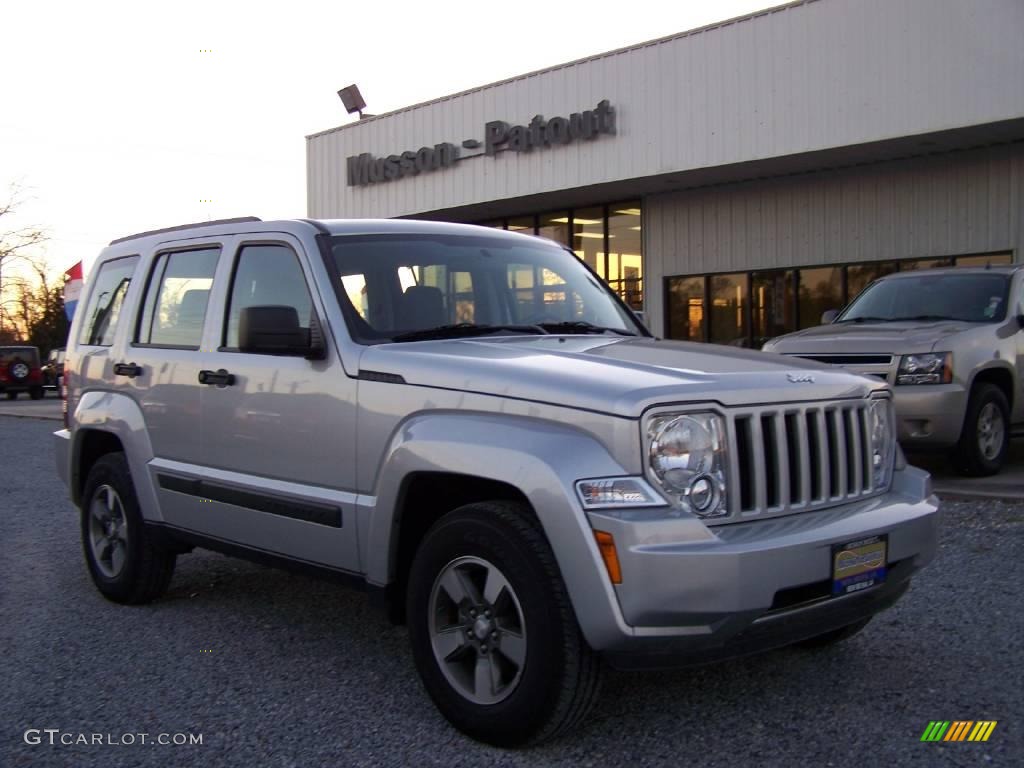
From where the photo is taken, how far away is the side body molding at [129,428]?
208 inches

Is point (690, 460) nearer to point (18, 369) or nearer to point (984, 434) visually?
point (984, 434)

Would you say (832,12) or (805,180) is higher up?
(832,12)

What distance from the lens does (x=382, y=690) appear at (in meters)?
4.20

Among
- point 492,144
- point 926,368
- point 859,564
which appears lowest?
point 859,564

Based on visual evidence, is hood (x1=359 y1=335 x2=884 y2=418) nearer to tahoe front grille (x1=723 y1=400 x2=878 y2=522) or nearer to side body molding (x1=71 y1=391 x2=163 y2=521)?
tahoe front grille (x1=723 y1=400 x2=878 y2=522)

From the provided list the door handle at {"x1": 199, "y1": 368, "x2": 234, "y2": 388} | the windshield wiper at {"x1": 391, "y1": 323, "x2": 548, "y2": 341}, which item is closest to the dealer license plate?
the windshield wiper at {"x1": 391, "y1": 323, "x2": 548, "y2": 341}

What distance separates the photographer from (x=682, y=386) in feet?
11.0

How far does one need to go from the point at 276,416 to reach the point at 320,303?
51 cm

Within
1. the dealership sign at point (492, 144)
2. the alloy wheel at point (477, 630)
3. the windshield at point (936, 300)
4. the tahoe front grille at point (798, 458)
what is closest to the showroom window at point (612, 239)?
the dealership sign at point (492, 144)

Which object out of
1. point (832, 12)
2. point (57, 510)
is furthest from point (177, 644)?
point (832, 12)

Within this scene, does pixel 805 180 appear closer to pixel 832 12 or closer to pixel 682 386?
pixel 832 12

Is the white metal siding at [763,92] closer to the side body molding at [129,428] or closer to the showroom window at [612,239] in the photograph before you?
the showroom window at [612,239]

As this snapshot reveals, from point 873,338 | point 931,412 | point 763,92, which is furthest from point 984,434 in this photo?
point 763,92

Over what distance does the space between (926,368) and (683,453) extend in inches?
230
